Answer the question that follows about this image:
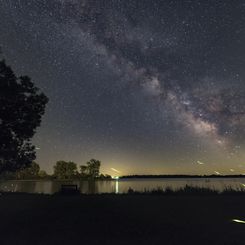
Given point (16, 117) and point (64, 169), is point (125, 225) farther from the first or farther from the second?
point (64, 169)

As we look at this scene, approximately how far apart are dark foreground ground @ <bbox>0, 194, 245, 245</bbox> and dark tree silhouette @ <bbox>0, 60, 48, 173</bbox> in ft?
10.7

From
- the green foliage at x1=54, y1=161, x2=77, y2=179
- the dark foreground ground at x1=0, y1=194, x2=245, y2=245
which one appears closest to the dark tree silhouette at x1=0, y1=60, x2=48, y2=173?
the dark foreground ground at x1=0, y1=194, x2=245, y2=245

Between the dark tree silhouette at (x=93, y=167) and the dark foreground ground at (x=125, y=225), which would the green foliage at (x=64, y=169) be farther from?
the dark foreground ground at (x=125, y=225)

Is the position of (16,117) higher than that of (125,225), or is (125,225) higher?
(16,117)

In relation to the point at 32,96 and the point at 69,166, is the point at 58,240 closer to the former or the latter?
the point at 32,96

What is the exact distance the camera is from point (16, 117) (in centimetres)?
2286

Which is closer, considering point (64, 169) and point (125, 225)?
point (125, 225)

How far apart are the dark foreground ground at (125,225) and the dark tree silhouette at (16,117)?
3.27 m

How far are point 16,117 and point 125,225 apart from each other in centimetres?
1061

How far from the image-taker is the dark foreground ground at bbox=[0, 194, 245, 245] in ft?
42.6

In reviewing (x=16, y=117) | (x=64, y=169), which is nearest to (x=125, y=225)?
(x=16, y=117)

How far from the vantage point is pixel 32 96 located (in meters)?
23.5

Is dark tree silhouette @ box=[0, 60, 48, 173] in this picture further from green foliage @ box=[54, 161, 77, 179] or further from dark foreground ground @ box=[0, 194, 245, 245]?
green foliage @ box=[54, 161, 77, 179]

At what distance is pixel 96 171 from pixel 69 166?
13091mm
